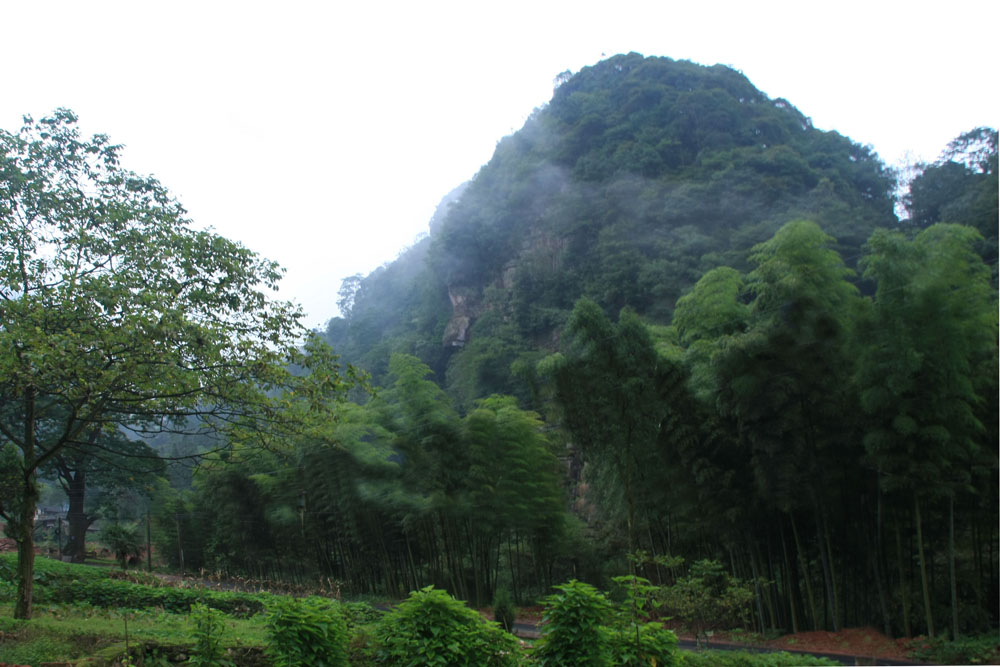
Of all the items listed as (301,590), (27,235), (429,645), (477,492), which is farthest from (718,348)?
(301,590)

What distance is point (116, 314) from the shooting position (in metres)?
5.42

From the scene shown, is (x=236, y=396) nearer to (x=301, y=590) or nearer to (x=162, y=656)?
(x=162, y=656)

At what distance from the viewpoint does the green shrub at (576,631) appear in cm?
379

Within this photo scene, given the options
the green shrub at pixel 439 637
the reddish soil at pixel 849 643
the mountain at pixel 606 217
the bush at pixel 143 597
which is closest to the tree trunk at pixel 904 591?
the reddish soil at pixel 849 643

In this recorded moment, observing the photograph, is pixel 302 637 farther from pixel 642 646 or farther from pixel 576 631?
pixel 642 646

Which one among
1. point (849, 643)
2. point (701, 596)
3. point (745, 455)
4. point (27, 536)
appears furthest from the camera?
point (745, 455)

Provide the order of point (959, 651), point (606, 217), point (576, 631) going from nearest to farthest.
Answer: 1. point (576, 631)
2. point (959, 651)
3. point (606, 217)

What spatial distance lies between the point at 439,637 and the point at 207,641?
4.62 ft

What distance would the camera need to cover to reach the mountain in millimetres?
Answer: 12859

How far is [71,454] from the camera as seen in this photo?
977 cm

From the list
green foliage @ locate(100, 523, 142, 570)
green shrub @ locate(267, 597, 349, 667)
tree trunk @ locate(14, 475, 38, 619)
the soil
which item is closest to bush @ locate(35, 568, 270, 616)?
tree trunk @ locate(14, 475, 38, 619)

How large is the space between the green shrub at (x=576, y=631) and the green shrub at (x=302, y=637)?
1251mm

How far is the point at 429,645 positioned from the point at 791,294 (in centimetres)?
474

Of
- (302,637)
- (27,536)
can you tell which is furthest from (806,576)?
(27,536)
